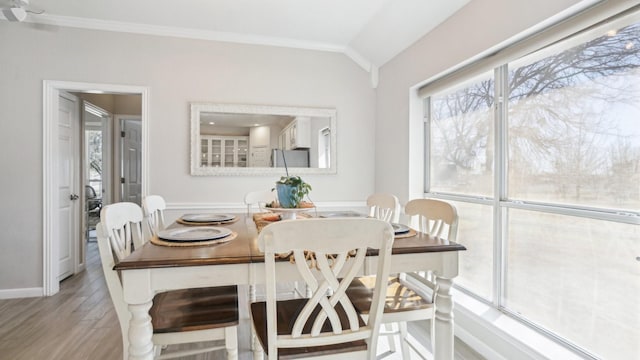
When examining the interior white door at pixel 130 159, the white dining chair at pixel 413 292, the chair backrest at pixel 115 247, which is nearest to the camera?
the chair backrest at pixel 115 247

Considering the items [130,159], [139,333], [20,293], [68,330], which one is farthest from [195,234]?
[130,159]

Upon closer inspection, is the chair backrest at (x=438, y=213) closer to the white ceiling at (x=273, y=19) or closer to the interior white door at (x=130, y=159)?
the white ceiling at (x=273, y=19)

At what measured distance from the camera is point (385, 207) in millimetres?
2199

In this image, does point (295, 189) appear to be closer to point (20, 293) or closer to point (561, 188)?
point (561, 188)

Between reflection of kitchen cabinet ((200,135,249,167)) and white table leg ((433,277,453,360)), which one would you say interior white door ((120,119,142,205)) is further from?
white table leg ((433,277,453,360))

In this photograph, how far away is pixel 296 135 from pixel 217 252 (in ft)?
7.31

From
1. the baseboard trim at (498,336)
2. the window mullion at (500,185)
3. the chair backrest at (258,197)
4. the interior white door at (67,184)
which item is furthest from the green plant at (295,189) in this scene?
the interior white door at (67,184)

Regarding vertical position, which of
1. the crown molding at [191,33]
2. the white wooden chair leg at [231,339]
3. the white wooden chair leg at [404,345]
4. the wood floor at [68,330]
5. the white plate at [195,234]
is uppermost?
the crown molding at [191,33]

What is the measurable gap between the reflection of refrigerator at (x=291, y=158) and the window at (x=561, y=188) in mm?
1559

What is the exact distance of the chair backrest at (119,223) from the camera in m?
1.36

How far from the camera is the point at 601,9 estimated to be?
4.73ft

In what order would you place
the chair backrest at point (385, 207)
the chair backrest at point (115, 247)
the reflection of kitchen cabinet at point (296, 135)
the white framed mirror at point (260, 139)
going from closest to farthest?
the chair backrest at point (115, 247), the chair backrest at point (385, 207), the white framed mirror at point (260, 139), the reflection of kitchen cabinet at point (296, 135)

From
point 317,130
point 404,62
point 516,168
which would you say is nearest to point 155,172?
point 317,130

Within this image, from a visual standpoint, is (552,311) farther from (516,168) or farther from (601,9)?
(601,9)
